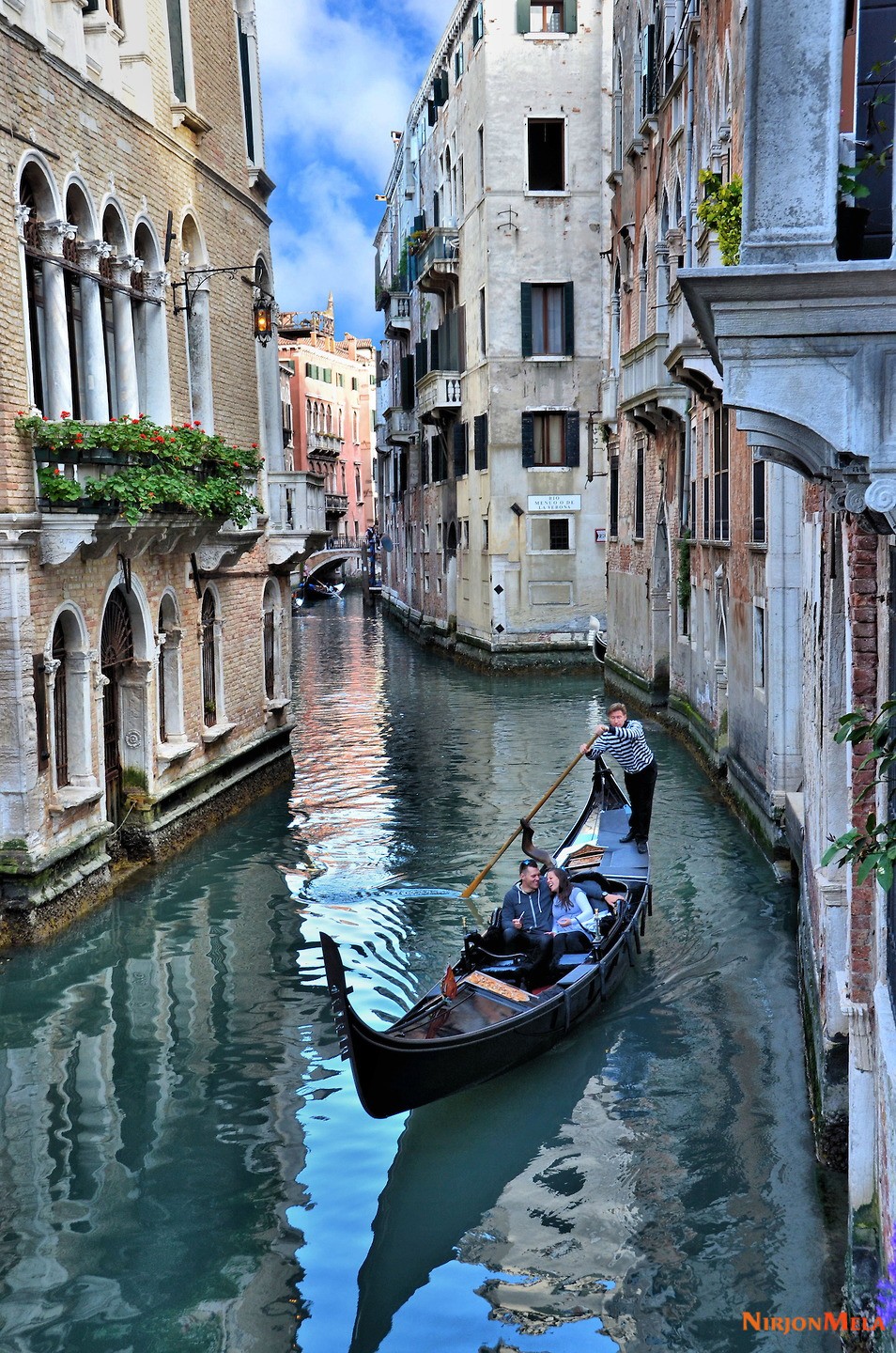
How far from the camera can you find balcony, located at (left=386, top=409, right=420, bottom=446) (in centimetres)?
3678

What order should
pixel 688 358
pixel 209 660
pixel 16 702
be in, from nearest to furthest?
pixel 16 702
pixel 209 660
pixel 688 358

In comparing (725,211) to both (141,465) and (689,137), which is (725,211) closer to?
(141,465)

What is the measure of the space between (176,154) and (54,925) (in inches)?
264

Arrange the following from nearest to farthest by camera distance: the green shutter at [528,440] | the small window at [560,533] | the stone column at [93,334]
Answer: the stone column at [93,334]
the green shutter at [528,440]
the small window at [560,533]

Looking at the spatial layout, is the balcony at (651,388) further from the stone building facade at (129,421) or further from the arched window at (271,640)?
the arched window at (271,640)

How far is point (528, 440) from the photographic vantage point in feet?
82.8

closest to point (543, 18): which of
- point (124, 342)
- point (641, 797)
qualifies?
point (124, 342)

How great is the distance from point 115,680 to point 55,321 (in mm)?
2894

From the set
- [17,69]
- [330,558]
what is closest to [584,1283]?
[17,69]

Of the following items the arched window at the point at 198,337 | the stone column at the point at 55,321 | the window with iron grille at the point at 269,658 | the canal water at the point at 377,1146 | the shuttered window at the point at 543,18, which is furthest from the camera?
the shuttered window at the point at 543,18

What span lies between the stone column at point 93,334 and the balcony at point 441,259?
18.7 m

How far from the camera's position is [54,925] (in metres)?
9.18

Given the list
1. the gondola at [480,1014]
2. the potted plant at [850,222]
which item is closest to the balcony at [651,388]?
the gondola at [480,1014]

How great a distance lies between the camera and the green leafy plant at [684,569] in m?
16.9
